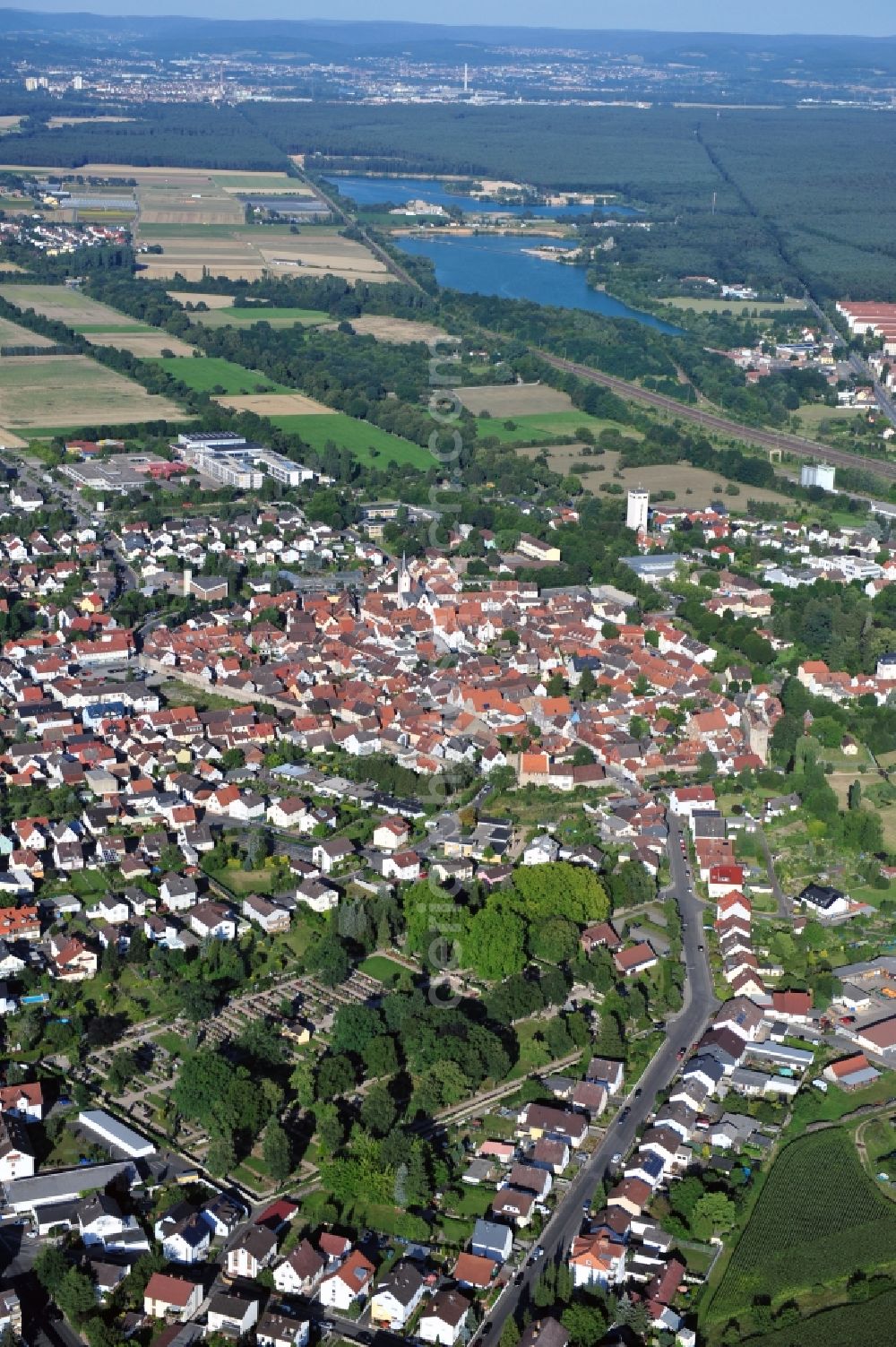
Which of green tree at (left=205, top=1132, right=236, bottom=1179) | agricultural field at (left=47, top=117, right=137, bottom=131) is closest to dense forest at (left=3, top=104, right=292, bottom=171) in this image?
agricultural field at (left=47, top=117, right=137, bottom=131)

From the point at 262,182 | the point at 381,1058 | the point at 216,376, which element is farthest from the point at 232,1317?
the point at 262,182

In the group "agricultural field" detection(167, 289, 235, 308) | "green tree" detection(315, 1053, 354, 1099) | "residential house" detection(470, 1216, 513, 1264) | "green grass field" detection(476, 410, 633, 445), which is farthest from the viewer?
"agricultural field" detection(167, 289, 235, 308)

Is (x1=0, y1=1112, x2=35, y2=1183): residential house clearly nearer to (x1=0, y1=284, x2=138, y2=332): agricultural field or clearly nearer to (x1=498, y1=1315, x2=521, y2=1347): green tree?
(x1=498, y1=1315, x2=521, y2=1347): green tree

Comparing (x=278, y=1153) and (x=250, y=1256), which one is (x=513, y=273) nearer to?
(x=278, y=1153)

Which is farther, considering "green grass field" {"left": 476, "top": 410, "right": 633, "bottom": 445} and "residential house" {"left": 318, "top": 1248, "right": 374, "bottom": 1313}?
"green grass field" {"left": 476, "top": 410, "right": 633, "bottom": 445}

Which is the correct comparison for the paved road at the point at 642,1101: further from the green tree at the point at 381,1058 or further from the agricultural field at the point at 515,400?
the agricultural field at the point at 515,400

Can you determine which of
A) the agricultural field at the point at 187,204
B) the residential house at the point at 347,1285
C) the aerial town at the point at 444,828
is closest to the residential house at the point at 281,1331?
the aerial town at the point at 444,828
